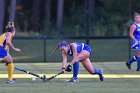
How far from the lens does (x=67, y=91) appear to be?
13.8 m

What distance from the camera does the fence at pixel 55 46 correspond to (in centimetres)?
2509

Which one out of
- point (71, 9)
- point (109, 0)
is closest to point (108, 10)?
point (109, 0)

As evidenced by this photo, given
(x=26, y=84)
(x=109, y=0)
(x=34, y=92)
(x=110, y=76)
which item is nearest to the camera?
(x=34, y=92)

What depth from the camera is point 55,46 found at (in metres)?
29.0

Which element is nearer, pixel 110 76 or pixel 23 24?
pixel 110 76

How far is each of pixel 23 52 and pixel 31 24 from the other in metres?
18.7

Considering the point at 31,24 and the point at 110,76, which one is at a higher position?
the point at 31,24

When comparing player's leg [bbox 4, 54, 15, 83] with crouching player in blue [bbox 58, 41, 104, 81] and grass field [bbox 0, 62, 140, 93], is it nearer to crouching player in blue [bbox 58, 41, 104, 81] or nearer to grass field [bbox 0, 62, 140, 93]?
grass field [bbox 0, 62, 140, 93]

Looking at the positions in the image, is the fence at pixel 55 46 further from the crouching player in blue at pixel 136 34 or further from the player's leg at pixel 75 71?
the player's leg at pixel 75 71

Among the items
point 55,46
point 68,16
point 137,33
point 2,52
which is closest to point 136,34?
point 137,33

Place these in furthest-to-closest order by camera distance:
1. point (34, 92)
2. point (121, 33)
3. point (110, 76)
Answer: point (121, 33) < point (110, 76) < point (34, 92)

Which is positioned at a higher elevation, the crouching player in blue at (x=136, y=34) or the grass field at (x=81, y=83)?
the crouching player in blue at (x=136, y=34)

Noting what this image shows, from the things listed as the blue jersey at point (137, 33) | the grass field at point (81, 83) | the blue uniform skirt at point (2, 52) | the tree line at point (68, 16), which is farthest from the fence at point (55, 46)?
the blue uniform skirt at point (2, 52)

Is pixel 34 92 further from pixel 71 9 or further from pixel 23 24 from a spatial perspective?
pixel 71 9
